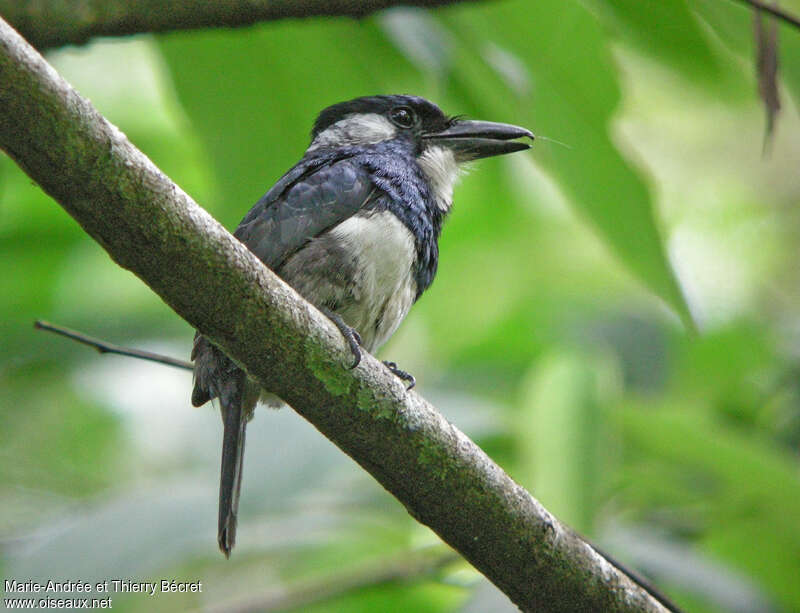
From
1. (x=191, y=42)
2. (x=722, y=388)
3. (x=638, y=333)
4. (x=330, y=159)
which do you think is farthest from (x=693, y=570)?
(x=191, y=42)

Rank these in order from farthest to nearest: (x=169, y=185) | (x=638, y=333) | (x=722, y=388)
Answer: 1. (x=638, y=333)
2. (x=722, y=388)
3. (x=169, y=185)

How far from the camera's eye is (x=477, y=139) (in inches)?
117

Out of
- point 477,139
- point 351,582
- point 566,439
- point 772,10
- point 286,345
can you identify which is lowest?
point 351,582

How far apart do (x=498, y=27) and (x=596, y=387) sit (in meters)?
1.04

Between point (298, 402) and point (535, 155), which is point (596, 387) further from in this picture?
point (298, 402)

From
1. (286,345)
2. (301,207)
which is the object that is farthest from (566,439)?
(286,345)

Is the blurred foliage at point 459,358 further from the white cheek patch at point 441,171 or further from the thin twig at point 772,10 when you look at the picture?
the thin twig at point 772,10

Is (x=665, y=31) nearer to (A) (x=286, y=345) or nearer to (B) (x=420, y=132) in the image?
(B) (x=420, y=132)

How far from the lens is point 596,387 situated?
9.80 ft

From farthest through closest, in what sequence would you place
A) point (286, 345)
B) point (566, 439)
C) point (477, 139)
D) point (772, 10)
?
1. point (477, 139)
2. point (566, 439)
3. point (772, 10)
4. point (286, 345)

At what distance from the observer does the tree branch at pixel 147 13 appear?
2.53 metres

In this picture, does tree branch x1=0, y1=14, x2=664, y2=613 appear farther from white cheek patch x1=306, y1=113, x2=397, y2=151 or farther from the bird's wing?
white cheek patch x1=306, y1=113, x2=397, y2=151

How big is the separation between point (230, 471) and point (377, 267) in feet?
2.03

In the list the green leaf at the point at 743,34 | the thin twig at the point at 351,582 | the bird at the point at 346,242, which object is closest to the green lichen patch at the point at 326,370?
the bird at the point at 346,242
